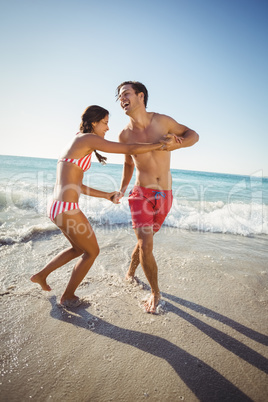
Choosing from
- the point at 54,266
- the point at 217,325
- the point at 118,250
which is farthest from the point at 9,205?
the point at 217,325

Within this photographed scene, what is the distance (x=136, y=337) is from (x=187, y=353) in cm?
45

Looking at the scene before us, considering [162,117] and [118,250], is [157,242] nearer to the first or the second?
[118,250]

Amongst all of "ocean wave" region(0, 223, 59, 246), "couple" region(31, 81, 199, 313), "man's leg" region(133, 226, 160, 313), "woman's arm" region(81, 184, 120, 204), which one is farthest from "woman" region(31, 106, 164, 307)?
"ocean wave" region(0, 223, 59, 246)

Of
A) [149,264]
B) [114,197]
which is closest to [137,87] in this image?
[114,197]

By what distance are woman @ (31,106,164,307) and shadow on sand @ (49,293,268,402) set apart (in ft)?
0.94

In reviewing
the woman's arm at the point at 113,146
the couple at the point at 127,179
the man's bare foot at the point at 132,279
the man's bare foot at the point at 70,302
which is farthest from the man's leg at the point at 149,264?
the woman's arm at the point at 113,146

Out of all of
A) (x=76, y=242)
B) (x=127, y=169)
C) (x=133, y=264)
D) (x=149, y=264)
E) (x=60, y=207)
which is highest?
(x=127, y=169)

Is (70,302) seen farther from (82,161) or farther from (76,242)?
(82,161)

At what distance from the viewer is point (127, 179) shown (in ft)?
10.0

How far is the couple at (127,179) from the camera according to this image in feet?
6.81

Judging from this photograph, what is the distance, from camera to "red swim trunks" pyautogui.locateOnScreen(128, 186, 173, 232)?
243cm

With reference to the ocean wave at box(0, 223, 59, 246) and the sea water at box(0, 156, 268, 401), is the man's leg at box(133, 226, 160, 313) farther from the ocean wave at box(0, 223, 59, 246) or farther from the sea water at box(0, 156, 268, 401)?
the ocean wave at box(0, 223, 59, 246)

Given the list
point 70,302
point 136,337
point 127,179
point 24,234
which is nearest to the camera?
point 136,337

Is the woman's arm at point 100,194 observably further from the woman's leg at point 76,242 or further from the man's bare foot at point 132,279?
the man's bare foot at point 132,279
